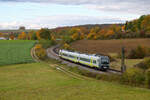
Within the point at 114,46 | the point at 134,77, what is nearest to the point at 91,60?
the point at 134,77

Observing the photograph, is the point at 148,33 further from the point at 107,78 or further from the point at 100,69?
the point at 107,78

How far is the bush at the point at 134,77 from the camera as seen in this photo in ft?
96.2

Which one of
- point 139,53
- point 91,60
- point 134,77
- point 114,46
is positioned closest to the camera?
point 134,77

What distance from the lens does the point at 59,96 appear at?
22.9 metres

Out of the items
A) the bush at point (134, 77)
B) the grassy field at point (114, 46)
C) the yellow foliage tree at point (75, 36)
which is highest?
the yellow foliage tree at point (75, 36)

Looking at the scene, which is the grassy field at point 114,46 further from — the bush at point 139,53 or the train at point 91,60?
the train at point 91,60

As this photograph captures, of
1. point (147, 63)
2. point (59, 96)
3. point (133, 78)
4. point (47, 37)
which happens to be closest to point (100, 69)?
point (147, 63)

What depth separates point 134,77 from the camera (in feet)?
97.7

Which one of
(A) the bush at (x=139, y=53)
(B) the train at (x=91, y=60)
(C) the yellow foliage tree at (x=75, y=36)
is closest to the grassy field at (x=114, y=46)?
(A) the bush at (x=139, y=53)

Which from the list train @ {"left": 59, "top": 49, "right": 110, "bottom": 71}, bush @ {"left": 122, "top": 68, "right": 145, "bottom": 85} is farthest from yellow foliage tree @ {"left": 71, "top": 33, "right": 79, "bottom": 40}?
bush @ {"left": 122, "top": 68, "right": 145, "bottom": 85}

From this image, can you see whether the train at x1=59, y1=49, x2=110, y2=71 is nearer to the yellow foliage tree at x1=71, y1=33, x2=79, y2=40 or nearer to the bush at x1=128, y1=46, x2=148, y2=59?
the bush at x1=128, y1=46, x2=148, y2=59

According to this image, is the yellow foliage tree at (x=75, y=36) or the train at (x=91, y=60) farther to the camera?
the yellow foliage tree at (x=75, y=36)

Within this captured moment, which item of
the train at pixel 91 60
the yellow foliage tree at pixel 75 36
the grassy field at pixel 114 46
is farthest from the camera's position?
the yellow foliage tree at pixel 75 36

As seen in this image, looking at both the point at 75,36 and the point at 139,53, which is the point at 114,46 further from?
the point at 75,36
